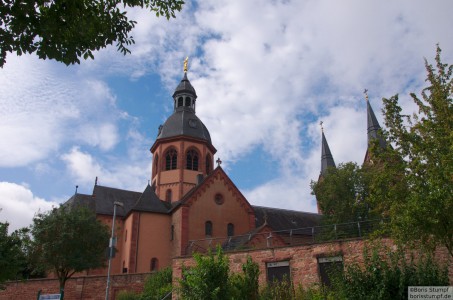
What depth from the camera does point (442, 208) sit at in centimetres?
1193

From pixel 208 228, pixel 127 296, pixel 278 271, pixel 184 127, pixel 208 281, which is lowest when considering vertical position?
pixel 127 296

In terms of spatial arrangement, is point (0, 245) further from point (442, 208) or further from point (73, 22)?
point (442, 208)

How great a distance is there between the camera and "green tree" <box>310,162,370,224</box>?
1294 inches

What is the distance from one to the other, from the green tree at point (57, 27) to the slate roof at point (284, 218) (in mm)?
34018

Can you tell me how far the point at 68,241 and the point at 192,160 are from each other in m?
17.9

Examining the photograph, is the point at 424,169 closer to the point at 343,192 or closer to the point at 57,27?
the point at 57,27

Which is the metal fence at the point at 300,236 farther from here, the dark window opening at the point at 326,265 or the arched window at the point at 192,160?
the arched window at the point at 192,160

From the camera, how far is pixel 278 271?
21234 mm

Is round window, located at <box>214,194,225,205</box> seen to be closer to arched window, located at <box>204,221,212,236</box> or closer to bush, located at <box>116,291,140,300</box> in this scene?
arched window, located at <box>204,221,212,236</box>

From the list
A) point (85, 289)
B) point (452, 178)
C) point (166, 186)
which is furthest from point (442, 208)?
point (166, 186)

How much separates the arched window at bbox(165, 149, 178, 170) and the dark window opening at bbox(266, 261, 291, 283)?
22850 mm

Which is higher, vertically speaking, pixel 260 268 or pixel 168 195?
pixel 168 195

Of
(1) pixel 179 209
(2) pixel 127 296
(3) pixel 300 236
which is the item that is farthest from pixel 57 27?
(1) pixel 179 209

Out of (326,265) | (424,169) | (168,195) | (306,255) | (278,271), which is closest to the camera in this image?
(424,169)
